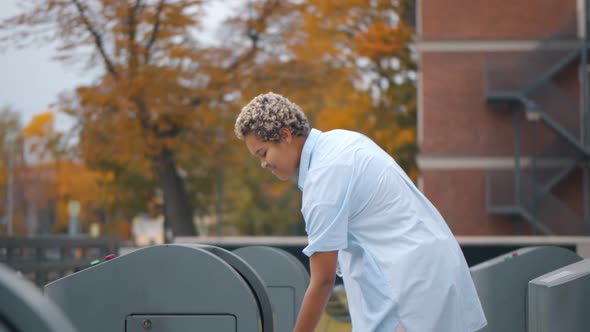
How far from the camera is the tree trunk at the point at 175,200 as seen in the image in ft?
76.7

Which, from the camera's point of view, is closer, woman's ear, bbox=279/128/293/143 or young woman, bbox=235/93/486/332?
young woman, bbox=235/93/486/332

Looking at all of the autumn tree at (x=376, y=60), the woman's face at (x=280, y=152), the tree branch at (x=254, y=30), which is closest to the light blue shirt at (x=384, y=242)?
the woman's face at (x=280, y=152)

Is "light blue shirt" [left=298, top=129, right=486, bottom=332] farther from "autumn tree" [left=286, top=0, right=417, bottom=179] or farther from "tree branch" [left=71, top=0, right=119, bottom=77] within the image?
"autumn tree" [left=286, top=0, right=417, bottom=179]

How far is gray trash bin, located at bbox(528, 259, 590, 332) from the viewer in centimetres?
397

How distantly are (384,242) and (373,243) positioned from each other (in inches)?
1.8

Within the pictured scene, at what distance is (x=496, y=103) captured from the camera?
27938 millimetres

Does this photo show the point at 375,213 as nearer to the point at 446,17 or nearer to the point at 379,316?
the point at 379,316

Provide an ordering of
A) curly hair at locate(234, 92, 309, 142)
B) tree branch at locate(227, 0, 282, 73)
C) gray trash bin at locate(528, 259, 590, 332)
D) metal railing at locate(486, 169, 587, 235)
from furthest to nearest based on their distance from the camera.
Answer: metal railing at locate(486, 169, 587, 235) → tree branch at locate(227, 0, 282, 73) → gray trash bin at locate(528, 259, 590, 332) → curly hair at locate(234, 92, 309, 142)

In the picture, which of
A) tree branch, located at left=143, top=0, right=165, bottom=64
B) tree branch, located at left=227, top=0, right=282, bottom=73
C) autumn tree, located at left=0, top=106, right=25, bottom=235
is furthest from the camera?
autumn tree, located at left=0, top=106, right=25, bottom=235

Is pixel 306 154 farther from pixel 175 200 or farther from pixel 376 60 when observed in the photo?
pixel 376 60

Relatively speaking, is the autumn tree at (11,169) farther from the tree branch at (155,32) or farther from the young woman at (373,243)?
the young woman at (373,243)

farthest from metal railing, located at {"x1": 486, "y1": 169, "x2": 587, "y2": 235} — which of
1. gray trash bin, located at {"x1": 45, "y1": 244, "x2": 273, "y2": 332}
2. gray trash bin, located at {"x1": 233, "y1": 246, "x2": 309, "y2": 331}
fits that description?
gray trash bin, located at {"x1": 45, "y1": 244, "x2": 273, "y2": 332}

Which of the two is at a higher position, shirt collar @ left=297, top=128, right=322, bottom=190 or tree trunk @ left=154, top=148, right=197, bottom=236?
shirt collar @ left=297, top=128, right=322, bottom=190

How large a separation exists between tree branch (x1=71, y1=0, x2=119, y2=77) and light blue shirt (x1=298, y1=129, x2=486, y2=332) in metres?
18.6
